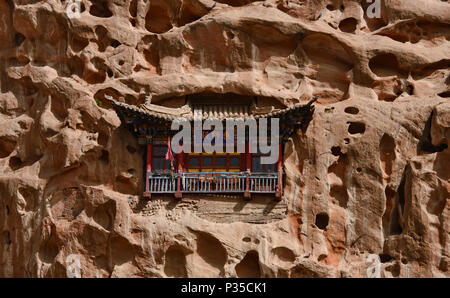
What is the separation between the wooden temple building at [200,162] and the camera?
20.5 meters

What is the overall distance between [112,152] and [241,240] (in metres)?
3.63

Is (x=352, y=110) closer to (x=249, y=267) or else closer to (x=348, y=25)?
(x=348, y=25)

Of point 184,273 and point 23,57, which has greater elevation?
point 23,57

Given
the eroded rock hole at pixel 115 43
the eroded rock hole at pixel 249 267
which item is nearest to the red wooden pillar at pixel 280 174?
the eroded rock hole at pixel 249 267

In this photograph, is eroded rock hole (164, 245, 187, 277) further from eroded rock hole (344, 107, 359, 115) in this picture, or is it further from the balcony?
eroded rock hole (344, 107, 359, 115)

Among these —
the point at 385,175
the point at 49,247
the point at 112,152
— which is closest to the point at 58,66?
the point at 112,152

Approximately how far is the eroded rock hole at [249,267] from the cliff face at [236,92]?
0.04 metres

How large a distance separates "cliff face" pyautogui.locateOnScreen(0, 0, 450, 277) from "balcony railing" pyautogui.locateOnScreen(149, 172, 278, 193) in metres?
0.25

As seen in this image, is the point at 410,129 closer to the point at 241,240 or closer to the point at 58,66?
the point at 241,240

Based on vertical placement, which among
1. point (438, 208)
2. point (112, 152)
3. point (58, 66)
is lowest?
point (438, 208)

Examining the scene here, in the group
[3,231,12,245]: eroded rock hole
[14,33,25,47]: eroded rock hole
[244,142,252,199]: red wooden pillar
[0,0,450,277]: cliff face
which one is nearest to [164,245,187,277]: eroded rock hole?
[0,0,450,277]: cliff face

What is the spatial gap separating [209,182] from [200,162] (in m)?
0.65

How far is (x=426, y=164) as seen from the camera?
1981 centimetres

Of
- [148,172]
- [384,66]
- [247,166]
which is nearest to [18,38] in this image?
[148,172]
